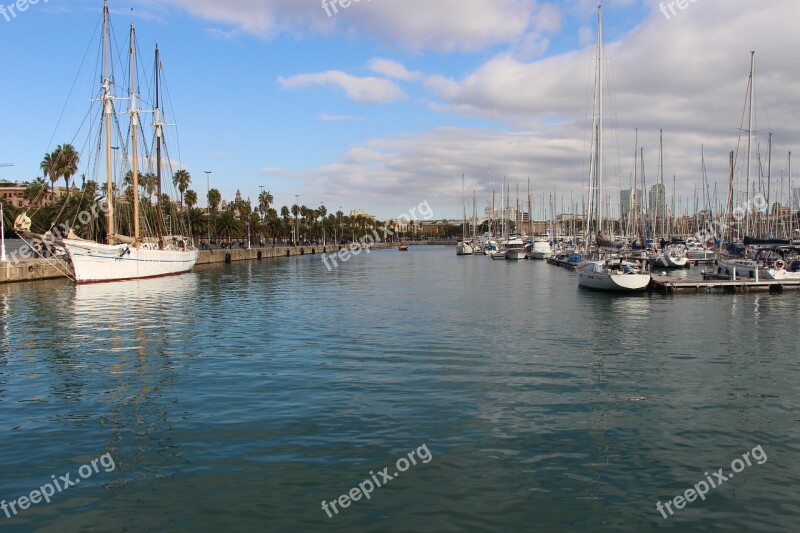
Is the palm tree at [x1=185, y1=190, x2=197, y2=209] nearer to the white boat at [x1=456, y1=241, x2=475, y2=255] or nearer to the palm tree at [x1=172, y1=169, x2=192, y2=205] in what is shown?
the palm tree at [x1=172, y1=169, x2=192, y2=205]

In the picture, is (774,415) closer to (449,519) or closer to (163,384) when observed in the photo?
(449,519)

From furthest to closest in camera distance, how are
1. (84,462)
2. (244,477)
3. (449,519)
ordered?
(84,462) < (244,477) < (449,519)

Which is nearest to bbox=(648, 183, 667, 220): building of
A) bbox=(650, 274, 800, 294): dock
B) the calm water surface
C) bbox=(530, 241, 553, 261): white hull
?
bbox=(530, 241, 553, 261): white hull

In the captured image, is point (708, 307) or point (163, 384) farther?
point (708, 307)

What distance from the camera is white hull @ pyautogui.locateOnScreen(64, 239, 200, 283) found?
52.4 m

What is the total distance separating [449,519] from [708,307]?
32.6 metres

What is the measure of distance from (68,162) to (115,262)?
42.1m

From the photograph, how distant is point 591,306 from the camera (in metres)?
37.4

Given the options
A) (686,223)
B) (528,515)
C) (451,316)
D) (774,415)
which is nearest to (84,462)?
(528,515)

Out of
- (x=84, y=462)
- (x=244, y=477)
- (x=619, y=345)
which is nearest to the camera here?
(x=244, y=477)

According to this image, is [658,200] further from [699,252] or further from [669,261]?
[669,261]

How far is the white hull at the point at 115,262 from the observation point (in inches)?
2062

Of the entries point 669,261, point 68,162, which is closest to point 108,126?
point 68,162

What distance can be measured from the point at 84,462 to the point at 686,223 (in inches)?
6239
